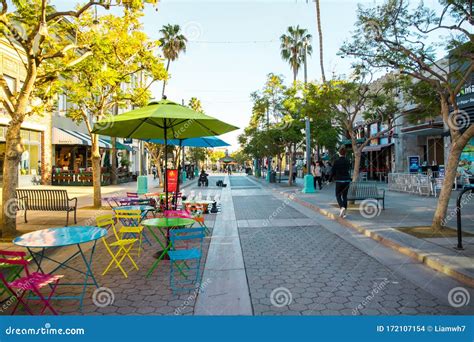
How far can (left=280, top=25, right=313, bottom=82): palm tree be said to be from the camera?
3375 cm

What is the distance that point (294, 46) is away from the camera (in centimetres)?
3434

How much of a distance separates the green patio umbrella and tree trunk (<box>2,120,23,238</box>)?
162 centimetres

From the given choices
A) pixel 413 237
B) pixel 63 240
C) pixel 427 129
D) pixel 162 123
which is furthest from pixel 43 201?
pixel 427 129

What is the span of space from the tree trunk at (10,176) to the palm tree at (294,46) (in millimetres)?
→ 29966

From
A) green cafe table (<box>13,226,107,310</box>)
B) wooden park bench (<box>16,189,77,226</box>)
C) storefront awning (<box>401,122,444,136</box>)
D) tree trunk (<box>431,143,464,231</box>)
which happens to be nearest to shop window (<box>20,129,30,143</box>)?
wooden park bench (<box>16,189,77,226</box>)

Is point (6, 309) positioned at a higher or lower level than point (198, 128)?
lower

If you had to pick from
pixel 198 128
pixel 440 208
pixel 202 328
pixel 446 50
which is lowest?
pixel 202 328

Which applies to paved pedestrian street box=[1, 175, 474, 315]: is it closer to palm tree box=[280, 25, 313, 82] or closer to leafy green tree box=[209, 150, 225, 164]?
palm tree box=[280, 25, 313, 82]

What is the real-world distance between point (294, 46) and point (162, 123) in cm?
2973

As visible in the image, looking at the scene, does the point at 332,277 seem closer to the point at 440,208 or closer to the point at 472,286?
the point at 472,286

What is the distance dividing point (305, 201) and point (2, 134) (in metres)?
17.4

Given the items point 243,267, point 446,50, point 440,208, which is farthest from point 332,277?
point 446,50

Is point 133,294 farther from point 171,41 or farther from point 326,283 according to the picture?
point 171,41

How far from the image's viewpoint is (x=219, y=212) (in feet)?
41.0
